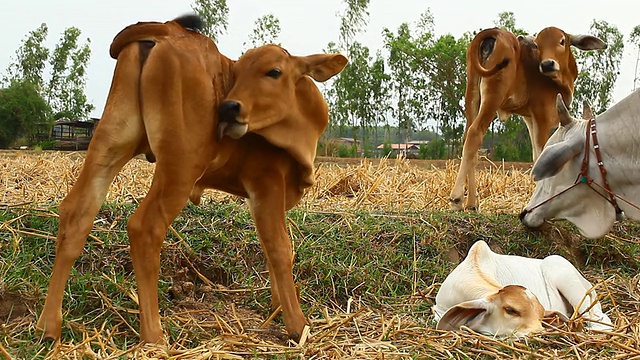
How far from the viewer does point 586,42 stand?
6.54 m

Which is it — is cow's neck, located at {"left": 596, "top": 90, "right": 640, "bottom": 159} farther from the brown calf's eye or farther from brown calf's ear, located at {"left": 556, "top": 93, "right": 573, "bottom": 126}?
the brown calf's eye

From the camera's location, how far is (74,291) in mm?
3600

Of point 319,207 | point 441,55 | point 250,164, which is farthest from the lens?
point 441,55

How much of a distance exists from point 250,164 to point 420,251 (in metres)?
2.12

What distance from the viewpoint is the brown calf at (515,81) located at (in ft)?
19.8

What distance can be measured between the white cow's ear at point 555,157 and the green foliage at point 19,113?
99.4 ft

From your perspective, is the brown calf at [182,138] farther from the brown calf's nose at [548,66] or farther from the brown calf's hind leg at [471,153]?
the brown calf's nose at [548,66]

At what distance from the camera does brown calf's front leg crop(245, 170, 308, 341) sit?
3195mm

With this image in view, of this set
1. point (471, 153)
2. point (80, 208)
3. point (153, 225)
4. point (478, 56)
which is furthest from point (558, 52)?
point (80, 208)

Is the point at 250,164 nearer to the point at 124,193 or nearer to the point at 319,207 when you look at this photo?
the point at 319,207

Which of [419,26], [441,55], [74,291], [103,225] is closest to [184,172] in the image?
[74,291]

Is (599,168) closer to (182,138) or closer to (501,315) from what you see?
(501,315)

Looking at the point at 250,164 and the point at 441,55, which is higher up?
the point at 441,55

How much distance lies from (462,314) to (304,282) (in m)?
1.18
